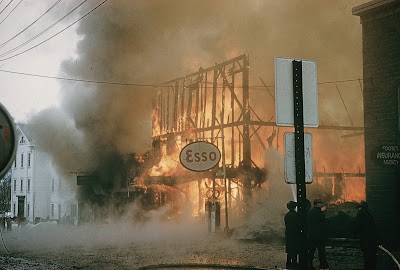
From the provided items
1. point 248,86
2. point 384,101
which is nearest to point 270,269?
point 384,101

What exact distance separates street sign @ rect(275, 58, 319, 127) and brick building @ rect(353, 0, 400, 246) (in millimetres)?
9170

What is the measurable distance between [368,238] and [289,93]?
6203 millimetres

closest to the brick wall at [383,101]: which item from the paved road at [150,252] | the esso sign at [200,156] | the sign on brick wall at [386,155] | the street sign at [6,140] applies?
the paved road at [150,252]

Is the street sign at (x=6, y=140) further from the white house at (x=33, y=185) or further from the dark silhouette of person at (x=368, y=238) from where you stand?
the white house at (x=33, y=185)

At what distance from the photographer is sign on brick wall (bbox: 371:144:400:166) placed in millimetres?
8961

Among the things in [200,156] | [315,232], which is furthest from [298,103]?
[200,156]

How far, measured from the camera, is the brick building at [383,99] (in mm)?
12773

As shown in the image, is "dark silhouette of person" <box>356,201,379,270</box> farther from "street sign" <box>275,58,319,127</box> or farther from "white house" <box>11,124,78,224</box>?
"white house" <box>11,124,78,224</box>

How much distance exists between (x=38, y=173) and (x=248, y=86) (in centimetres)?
3294

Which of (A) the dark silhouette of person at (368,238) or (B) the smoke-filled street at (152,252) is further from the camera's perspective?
(B) the smoke-filled street at (152,252)

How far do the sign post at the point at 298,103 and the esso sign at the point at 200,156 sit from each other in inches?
441

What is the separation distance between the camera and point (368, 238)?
9453mm

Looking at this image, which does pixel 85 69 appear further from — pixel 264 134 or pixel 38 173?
pixel 38 173

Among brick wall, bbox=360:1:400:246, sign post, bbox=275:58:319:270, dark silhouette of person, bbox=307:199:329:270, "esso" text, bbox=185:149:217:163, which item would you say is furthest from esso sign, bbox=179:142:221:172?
sign post, bbox=275:58:319:270
